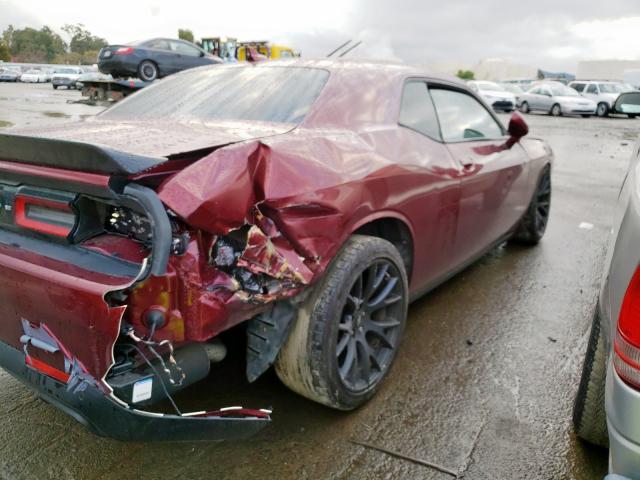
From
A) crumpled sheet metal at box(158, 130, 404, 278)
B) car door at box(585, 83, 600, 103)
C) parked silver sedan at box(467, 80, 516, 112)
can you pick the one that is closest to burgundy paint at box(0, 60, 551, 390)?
crumpled sheet metal at box(158, 130, 404, 278)

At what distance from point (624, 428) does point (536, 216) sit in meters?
3.67

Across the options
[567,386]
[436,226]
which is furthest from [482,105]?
[567,386]

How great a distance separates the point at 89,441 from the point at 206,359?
0.87 metres

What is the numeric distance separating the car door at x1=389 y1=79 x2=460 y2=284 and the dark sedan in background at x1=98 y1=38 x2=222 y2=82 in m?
14.4

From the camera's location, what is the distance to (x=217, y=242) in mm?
1814

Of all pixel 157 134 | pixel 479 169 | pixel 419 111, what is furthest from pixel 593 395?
pixel 157 134

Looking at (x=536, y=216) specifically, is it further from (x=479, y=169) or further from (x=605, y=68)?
(x=605, y=68)

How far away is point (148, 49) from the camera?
52.3 feet

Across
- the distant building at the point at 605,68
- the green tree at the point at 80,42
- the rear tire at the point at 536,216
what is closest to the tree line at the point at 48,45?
the green tree at the point at 80,42

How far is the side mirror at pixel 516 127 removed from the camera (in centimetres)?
383

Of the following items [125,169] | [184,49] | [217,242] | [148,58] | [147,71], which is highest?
[184,49]

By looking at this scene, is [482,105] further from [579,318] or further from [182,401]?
[182,401]

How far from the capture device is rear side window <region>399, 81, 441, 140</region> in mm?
2951

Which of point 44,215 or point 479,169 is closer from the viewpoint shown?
point 44,215
